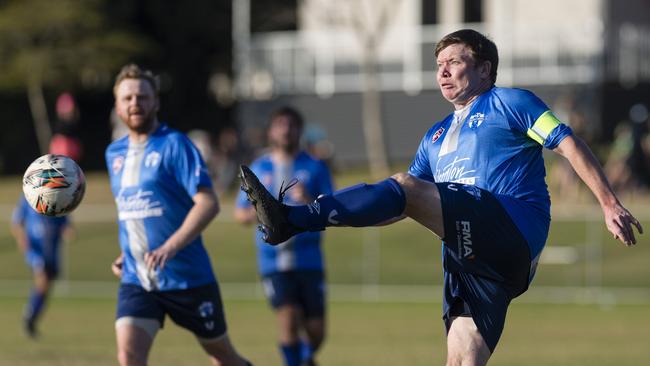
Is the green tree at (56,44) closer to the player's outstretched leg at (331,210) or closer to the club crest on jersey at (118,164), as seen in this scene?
the club crest on jersey at (118,164)

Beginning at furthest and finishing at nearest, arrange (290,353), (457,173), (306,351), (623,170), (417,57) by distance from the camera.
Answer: (417,57), (623,170), (306,351), (290,353), (457,173)

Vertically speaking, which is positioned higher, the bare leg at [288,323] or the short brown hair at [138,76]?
the short brown hair at [138,76]

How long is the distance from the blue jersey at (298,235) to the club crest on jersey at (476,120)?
4183 millimetres

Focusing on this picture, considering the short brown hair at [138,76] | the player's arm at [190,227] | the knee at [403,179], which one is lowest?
the player's arm at [190,227]

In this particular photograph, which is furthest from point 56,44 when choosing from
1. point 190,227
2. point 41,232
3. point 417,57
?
point 190,227

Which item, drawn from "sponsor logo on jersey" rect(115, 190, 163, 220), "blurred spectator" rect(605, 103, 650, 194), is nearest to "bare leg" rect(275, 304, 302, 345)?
"sponsor logo on jersey" rect(115, 190, 163, 220)

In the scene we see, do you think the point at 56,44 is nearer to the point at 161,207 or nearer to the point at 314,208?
the point at 161,207

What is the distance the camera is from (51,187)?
7.39 m

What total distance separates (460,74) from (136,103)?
7.52 feet

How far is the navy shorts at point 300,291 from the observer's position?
10938 millimetres

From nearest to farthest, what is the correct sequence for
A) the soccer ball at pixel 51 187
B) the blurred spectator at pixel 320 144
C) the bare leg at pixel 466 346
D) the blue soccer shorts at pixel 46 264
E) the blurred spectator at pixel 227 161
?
the bare leg at pixel 466 346 < the soccer ball at pixel 51 187 < the blue soccer shorts at pixel 46 264 < the blurred spectator at pixel 320 144 < the blurred spectator at pixel 227 161

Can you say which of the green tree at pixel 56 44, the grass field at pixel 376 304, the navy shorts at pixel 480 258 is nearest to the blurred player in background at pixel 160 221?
the navy shorts at pixel 480 258

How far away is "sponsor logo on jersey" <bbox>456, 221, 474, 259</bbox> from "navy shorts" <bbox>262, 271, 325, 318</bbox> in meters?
4.62

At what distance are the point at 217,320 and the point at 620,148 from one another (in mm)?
18977
